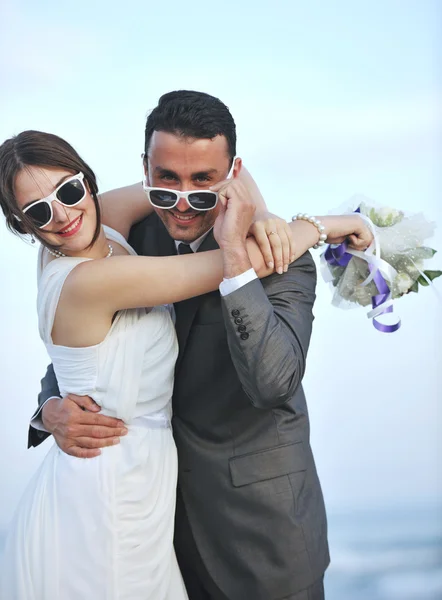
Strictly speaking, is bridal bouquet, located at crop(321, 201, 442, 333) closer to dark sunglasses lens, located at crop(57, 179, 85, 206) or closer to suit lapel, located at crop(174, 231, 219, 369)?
suit lapel, located at crop(174, 231, 219, 369)

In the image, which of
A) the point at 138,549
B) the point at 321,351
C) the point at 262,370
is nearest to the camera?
the point at 262,370

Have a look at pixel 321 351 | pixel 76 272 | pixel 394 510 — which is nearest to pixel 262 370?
pixel 76 272

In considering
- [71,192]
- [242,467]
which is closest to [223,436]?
[242,467]

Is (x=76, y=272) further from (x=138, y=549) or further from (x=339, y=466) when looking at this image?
(x=339, y=466)

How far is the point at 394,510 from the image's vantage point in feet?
18.4

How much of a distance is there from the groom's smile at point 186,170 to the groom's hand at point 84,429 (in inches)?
20.4

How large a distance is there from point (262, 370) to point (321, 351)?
4578 mm

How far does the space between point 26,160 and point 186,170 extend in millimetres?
407

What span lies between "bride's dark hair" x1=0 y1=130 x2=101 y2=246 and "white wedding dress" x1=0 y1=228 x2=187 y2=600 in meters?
0.15

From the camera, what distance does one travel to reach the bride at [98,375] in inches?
81.1

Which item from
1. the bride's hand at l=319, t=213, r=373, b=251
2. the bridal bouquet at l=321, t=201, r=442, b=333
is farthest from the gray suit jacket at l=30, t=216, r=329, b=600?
the bridal bouquet at l=321, t=201, r=442, b=333

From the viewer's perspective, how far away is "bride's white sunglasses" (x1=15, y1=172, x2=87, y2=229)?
2109mm

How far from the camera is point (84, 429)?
6.93 ft

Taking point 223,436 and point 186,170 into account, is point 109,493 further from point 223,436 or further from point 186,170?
point 186,170
